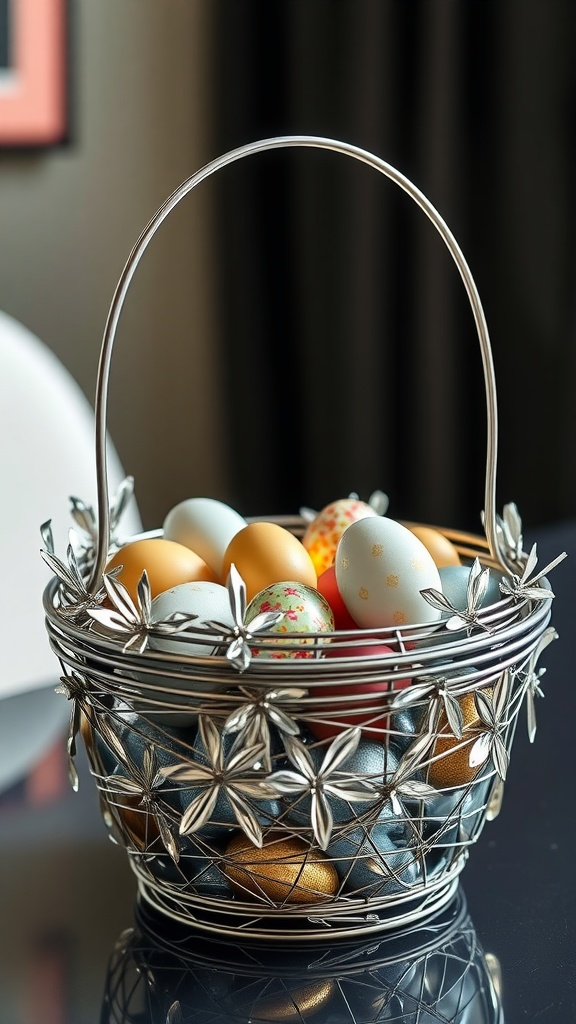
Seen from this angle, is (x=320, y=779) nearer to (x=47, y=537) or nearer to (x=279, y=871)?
(x=279, y=871)

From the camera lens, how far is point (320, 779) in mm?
403

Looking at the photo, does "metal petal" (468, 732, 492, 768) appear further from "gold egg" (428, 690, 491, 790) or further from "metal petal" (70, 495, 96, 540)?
"metal petal" (70, 495, 96, 540)

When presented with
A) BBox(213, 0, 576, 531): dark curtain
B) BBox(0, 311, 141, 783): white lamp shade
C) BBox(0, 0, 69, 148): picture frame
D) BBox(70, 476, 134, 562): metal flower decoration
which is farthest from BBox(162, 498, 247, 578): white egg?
BBox(0, 0, 69, 148): picture frame

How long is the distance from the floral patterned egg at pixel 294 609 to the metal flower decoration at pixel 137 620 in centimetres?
5

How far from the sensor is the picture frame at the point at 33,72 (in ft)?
5.79

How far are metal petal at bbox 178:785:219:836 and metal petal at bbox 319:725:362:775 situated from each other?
41 mm

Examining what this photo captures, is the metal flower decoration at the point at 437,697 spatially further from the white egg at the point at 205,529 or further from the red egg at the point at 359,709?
the white egg at the point at 205,529

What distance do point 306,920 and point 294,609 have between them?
0.13 meters

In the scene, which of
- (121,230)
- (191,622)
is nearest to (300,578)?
(191,622)

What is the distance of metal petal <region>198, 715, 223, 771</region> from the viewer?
41 cm

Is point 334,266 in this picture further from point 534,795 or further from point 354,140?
point 534,795

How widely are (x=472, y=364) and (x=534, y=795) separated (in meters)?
1.25

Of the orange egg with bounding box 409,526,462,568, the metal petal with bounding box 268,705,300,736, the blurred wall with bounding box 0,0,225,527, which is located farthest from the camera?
the blurred wall with bounding box 0,0,225,527

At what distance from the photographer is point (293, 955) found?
46 centimetres
